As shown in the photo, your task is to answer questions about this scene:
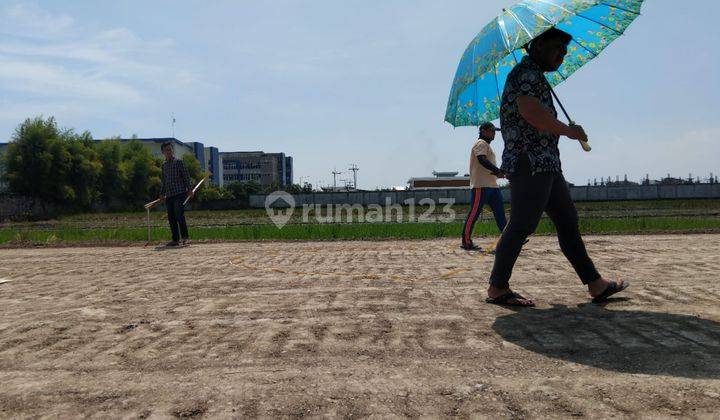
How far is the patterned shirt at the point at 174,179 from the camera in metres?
9.80

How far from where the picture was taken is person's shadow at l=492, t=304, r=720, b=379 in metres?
2.36

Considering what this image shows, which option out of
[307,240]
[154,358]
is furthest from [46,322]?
[307,240]

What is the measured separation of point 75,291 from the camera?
4.61 metres

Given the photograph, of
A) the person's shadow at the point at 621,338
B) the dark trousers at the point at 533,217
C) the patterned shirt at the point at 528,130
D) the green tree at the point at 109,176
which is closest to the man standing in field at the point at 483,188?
the dark trousers at the point at 533,217

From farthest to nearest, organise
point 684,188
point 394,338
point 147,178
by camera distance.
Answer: point 147,178 → point 684,188 → point 394,338

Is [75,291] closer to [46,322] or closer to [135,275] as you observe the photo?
[135,275]

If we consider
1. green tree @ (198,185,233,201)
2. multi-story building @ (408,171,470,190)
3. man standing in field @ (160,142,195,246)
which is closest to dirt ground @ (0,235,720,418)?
man standing in field @ (160,142,195,246)

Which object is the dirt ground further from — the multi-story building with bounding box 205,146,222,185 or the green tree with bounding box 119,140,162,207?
the multi-story building with bounding box 205,146,222,185

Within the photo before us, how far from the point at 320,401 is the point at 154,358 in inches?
40.5

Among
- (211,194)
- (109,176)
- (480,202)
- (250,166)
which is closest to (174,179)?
(480,202)

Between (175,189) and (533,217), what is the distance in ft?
25.4

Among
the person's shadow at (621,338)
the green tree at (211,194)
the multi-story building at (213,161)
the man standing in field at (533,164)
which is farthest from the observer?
the multi-story building at (213,161)

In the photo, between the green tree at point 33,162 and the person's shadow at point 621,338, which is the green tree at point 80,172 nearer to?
the green tree at point 33,162

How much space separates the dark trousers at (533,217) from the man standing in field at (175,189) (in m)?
7.24
